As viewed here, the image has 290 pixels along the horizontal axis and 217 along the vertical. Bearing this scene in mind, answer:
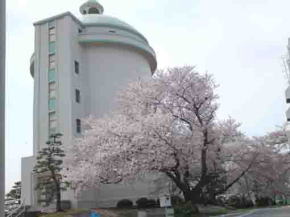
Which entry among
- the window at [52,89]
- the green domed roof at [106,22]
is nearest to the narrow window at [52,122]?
the window at [52,89]

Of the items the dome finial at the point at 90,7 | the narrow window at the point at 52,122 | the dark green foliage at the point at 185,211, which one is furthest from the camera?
the dome finial at the point at 90,7

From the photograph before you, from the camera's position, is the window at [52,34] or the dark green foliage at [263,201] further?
the dark green foliage at [263,201]

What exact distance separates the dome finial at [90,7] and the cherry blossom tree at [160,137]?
1791cm

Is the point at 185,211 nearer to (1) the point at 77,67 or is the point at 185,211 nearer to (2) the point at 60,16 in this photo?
(1) the point at 77,67

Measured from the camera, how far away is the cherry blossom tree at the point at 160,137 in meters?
24.6

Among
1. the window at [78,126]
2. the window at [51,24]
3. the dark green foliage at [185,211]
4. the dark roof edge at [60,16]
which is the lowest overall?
the dark green foliage at [185,211]

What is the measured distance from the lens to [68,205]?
32.0m

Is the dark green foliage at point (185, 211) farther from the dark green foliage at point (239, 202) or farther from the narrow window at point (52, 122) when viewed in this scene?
the dark green foliage at point (239, 202)

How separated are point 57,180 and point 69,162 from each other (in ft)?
5.81

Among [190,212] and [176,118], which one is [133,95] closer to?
[176,118]

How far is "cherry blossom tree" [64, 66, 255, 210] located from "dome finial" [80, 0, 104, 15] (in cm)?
1791

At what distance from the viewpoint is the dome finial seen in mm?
45844

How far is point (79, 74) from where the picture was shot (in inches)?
1494

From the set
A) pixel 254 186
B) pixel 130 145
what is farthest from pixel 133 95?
pixel 254 186
